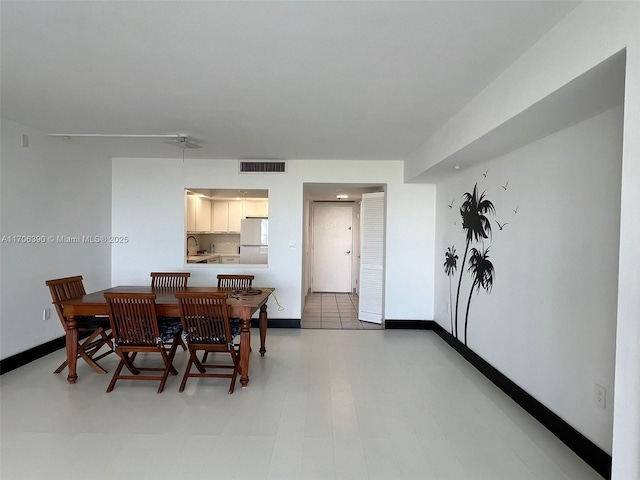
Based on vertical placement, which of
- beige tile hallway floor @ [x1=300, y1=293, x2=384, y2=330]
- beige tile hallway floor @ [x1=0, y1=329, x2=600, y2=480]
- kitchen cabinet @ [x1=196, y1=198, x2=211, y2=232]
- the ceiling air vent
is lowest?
beige tile hallway floor @ [x1=300, y1=293, x2=384, y2=330]

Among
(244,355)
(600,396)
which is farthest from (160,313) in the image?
(600,396)

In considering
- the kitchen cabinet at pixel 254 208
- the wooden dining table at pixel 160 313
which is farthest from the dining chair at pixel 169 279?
the kitchen cabinet at pixel 254 208

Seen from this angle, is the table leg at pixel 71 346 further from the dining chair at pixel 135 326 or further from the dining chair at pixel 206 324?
the dining chair at pixel 206 324

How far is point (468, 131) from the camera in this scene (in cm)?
293

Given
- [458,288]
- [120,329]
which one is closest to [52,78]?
[120,329]

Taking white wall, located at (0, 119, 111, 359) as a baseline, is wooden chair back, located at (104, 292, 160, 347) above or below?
below

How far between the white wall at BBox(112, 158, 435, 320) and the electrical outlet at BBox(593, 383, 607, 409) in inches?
125

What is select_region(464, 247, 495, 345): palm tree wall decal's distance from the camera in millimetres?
3574

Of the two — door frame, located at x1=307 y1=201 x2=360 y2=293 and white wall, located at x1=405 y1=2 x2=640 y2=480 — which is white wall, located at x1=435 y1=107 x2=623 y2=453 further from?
door frame, located at x1=307 y1=201 x2=360 y2=293

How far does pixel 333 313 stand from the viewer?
21.0 feet

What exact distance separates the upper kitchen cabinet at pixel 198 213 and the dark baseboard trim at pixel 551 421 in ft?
16.5

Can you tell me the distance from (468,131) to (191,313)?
282 centimetres

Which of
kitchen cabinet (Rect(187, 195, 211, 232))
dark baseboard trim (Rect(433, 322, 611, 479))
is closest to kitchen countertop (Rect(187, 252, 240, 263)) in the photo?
kitchen cabinet (Rect(187, 195, 211, 232))

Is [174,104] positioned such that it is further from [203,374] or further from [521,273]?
[521,273]
